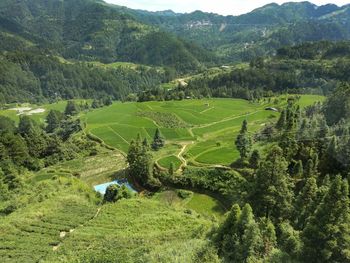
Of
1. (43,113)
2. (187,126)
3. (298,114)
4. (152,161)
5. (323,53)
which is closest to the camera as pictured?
(152,161)

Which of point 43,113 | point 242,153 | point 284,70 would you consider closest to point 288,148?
point 242,153

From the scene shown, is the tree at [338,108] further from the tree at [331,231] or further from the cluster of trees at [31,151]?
the cluster of trees at [31,151]

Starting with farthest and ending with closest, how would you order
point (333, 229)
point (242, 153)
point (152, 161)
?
point (152, 161) < point (242, 153) < point (333, 229)

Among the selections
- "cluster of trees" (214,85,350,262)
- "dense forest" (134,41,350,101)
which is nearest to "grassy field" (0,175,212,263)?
"cluster of trees" (214,85,350,262)

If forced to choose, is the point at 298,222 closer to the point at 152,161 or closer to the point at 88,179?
the point at 152,161

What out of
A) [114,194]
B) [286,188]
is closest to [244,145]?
[286,188]

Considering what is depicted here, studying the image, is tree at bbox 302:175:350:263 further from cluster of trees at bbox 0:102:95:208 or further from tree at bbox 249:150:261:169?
cluster of trees at bbox 0:102:95:208
